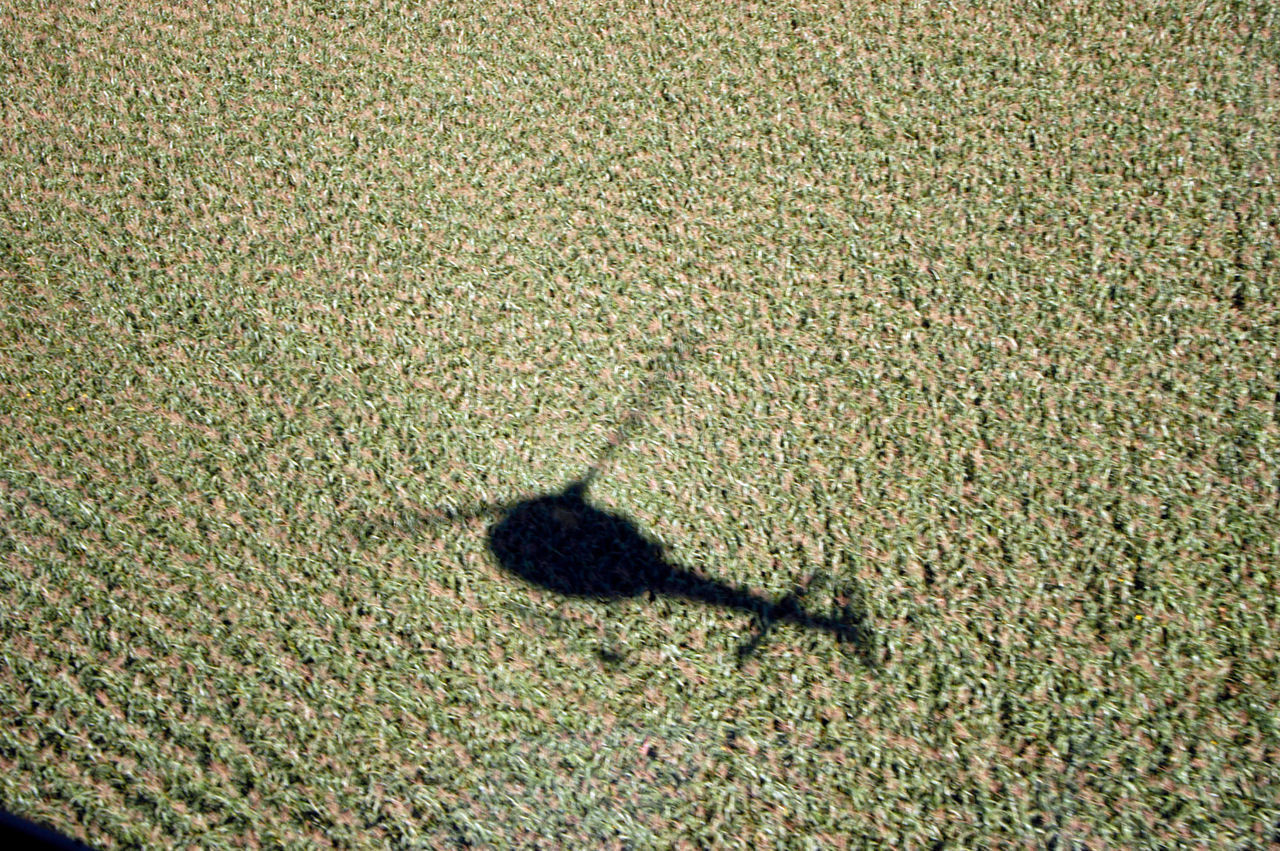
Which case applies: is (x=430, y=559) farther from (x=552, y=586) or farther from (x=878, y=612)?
(x=878, y=612)

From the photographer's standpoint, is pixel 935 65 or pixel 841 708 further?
pixel 935 65

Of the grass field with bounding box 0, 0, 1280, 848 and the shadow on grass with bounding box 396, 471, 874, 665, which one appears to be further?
the shadow on grass with bounding box 396, 471, 874, 665

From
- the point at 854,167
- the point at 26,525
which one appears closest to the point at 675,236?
the point at 854,167

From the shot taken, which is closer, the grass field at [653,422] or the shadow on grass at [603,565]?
the grass field at [653,422]
